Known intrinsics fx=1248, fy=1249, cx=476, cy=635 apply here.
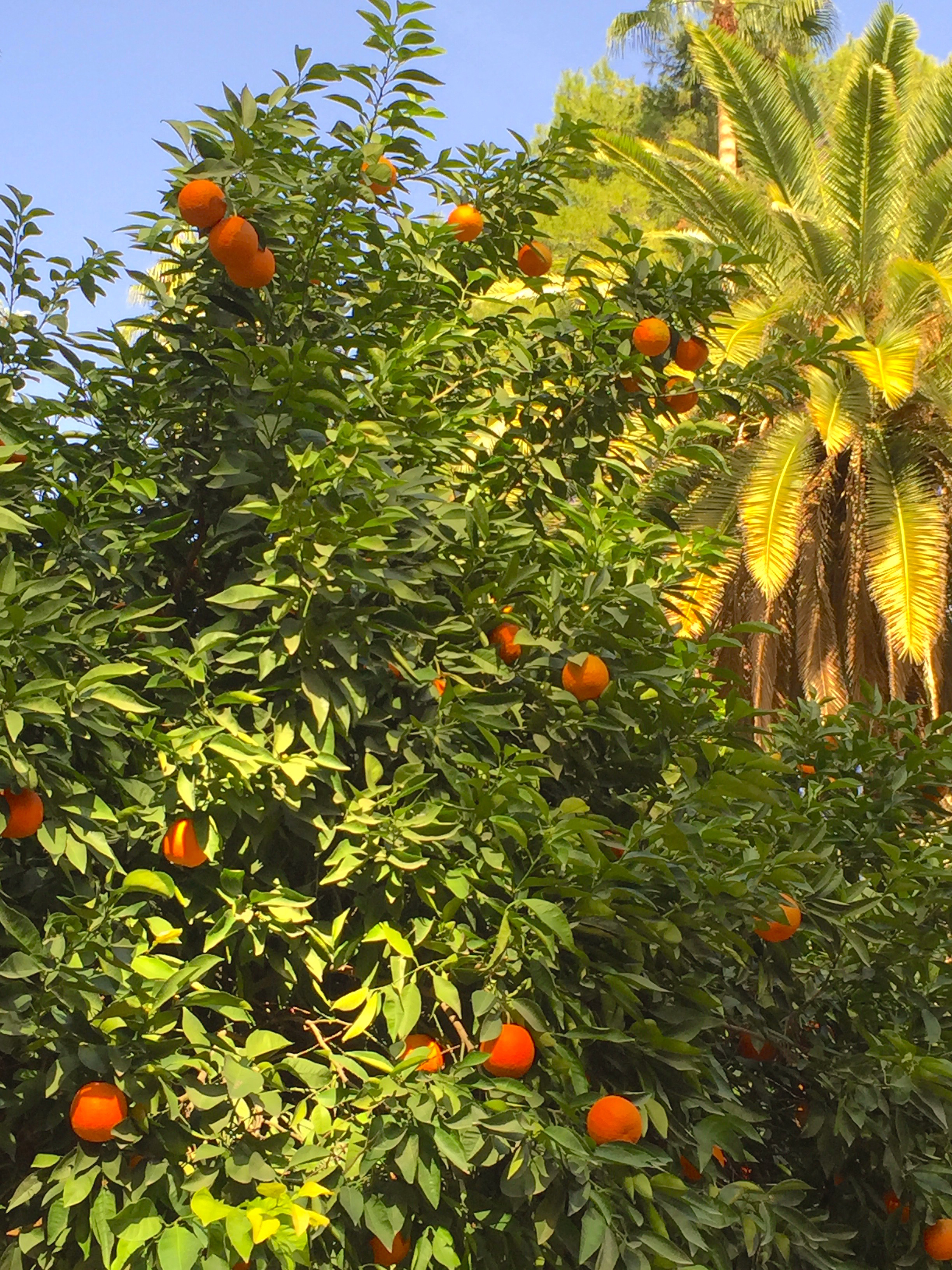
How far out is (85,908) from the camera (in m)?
1.67

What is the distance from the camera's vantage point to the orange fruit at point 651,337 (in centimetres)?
232

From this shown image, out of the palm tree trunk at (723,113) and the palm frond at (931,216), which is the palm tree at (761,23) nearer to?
the palm tree trunk at (723,113)

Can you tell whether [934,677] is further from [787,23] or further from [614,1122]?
[787,23]

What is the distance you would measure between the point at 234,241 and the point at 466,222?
0.70 meters

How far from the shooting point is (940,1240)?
7.03ft

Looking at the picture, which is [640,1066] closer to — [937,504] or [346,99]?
[346,99]

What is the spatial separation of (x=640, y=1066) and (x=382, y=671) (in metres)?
0.74

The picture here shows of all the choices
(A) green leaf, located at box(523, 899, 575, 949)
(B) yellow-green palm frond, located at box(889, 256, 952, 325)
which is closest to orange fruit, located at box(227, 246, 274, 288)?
(A) green leaf, located at box(523, 899, 575, 949)

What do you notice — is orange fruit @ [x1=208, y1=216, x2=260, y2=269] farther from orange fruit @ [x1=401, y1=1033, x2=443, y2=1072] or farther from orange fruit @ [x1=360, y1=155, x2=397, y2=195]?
orange fruit @ [x1=401, y1=1033, x2=443, y2=1072]

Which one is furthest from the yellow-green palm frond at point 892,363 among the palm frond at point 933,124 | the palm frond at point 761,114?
the palm frond at point 761,114

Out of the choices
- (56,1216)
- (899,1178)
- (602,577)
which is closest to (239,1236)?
(56,1216)

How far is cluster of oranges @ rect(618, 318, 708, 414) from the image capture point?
2328mm

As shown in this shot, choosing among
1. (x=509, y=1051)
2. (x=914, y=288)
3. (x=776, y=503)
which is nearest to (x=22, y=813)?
(x=509, y=1051)

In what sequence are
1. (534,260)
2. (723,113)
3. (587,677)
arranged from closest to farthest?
(587,677) → (534,260) → (723,113)
